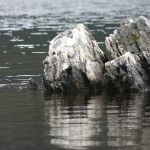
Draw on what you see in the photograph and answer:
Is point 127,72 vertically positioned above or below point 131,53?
below

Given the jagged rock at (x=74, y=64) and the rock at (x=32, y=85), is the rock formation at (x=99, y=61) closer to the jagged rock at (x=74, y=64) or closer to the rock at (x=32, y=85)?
the jagged rock at (x=74, y=64)

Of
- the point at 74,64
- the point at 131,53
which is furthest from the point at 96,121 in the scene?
the point at 131,53

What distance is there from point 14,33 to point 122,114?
4701 centimetres

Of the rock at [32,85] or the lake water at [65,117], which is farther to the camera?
the rock at [32,85]

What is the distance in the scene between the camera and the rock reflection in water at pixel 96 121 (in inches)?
730

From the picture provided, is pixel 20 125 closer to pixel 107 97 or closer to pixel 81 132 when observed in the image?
pixel 81 132

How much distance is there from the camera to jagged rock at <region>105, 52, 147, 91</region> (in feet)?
95.7

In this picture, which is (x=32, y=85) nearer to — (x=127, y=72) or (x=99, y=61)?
(x=99, y=61)

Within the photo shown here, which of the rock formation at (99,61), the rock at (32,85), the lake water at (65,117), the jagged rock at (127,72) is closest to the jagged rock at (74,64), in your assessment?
the rock formation at (99,61)

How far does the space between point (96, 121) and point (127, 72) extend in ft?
24.2

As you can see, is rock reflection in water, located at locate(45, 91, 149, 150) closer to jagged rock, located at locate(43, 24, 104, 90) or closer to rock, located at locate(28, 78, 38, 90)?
jagged rock, located at locate(43, 24, 104, 90)

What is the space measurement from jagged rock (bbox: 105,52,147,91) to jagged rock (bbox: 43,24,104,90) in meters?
0.75

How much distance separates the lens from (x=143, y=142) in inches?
717

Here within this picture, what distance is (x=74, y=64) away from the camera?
29.6 m
